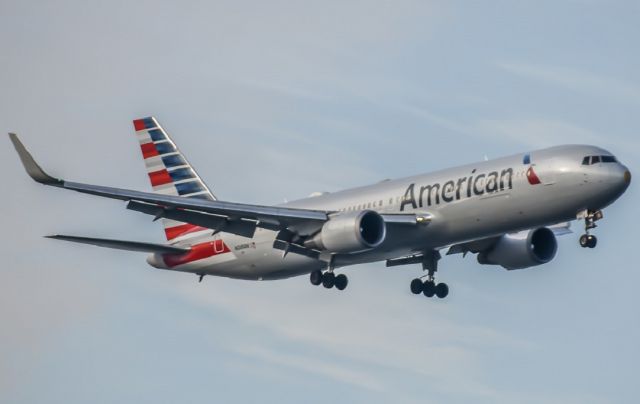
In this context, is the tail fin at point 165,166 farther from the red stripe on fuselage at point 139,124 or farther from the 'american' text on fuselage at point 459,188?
the 'american' text on fuselage at point 459,188

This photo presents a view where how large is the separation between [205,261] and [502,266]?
46.3ft

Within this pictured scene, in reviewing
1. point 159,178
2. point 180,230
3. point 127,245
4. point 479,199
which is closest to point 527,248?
point 479,199

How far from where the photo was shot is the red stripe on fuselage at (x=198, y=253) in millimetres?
77188

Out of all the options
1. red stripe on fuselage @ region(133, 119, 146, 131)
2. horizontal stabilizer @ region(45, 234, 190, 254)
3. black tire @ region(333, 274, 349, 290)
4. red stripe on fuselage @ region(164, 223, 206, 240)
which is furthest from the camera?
red stripe on fuselage @ region(133, 119, 146, 131)

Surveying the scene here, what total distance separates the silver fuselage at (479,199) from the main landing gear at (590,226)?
0.36 metres

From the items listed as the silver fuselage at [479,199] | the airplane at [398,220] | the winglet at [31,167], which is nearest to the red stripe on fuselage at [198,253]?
the airplane at [398,220]

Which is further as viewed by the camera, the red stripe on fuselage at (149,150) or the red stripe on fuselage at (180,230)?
the red stripe on fuselage at (149,150)

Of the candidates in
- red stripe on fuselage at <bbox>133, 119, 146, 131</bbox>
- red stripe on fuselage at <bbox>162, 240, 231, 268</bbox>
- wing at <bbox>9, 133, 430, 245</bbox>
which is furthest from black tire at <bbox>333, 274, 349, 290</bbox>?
red stripe on fuselage at <bbox>133, 119, 146, 131</bbox>

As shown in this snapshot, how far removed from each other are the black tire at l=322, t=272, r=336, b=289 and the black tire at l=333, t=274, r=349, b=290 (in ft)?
0.85

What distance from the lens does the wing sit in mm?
68625

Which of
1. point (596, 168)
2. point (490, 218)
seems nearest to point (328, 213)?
point (490, 218)

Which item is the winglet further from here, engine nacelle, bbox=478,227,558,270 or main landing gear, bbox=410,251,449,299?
engine nacelle, bbox=478,227,558,270

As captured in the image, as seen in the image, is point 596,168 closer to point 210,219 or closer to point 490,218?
point 490,218

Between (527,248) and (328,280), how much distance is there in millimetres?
9670
